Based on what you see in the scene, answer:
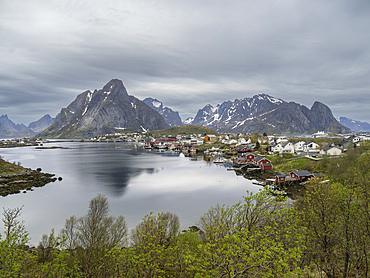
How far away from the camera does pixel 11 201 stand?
36.3 metres

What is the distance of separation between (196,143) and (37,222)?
423 feet

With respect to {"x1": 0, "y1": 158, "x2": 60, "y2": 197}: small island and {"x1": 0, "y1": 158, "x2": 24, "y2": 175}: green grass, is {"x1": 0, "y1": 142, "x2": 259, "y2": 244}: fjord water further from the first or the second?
{"x1": 0, "y1": 158, "x2": 24, "y2": 175}: green grass

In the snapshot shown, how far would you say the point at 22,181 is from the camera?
161ft

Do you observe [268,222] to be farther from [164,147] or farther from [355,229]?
[164,147]

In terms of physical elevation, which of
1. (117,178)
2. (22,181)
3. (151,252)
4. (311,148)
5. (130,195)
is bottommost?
(130,195)

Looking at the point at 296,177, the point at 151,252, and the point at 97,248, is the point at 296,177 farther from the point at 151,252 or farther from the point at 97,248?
the point at 151,252

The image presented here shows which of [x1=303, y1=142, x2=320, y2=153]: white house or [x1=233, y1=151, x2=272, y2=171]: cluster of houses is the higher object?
[x1=303, y1=142, x2=320, y2=153]: white house

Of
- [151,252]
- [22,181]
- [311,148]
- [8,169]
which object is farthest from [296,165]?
[8,169]

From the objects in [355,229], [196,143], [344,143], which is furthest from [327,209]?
[196,143]

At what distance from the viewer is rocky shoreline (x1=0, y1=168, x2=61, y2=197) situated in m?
42.7

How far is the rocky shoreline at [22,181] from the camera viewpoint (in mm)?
42719

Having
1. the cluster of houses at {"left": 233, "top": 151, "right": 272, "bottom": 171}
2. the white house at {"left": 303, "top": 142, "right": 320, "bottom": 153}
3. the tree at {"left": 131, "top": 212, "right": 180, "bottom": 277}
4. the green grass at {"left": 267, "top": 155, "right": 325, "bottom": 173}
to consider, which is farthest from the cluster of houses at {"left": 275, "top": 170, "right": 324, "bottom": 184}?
the tree at {"left": 131, "top": 212, "right": 180, "bottom": 277}

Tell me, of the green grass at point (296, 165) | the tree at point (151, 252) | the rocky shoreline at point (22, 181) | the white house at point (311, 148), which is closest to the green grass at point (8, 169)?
the rocky shoreline at point (22, 181)

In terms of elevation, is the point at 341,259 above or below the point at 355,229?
below
